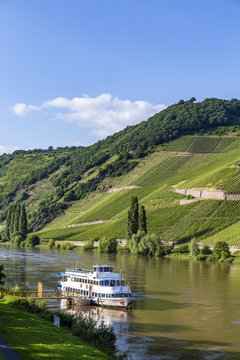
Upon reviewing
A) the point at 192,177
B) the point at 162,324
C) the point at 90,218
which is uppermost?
the point at 192,177

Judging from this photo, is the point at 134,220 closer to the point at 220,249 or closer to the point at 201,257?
the point at 201,257

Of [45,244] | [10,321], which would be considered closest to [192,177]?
[45,244]

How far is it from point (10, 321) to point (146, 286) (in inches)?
1341

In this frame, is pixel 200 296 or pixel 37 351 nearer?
pixel 37 351

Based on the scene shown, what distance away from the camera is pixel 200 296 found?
56719 millimetres

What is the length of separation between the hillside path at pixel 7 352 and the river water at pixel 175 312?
417 inches

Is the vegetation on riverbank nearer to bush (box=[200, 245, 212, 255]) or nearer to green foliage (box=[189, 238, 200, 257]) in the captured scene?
green foliage (box=[189, 238, 200, 257])

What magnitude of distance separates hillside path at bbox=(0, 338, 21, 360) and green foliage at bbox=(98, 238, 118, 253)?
3938 inches

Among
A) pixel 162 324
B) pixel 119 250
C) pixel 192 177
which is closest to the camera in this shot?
pixel 162 324

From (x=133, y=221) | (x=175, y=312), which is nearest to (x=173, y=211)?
(x=133, y=221)

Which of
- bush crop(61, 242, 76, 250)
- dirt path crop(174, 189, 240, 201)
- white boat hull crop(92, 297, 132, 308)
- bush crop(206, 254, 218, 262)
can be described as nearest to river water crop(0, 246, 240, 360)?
white boat hull crop(92, 297, 132, 308)

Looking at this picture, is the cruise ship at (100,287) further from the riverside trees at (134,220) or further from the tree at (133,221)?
the tree at (133,221)

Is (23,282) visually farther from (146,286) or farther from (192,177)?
(192,177)

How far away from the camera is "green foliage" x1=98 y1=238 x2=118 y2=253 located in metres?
126
